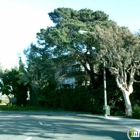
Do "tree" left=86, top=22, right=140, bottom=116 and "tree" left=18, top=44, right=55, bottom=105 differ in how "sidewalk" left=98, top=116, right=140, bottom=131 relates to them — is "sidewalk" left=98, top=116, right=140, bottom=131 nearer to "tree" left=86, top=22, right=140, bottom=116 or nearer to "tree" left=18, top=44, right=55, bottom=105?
"tree" left=86, top=22, right=140, bottom=116

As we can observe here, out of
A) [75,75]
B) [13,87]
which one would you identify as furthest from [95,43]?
[13,87]

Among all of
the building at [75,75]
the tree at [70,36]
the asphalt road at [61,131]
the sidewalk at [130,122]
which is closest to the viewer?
the asphalt road at [61,131]

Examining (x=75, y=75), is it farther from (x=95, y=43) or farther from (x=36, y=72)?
(x=95, y=43)

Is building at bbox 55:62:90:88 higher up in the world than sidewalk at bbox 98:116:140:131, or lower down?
higher up

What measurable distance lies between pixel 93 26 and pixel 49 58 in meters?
6.66

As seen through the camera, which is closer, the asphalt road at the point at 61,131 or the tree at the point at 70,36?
the asphalt road at the point at 61,131

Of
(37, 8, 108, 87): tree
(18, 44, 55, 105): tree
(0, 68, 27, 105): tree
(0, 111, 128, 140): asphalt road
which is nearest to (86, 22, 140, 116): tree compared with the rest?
Answer: (37, 8, 108, 87): tree

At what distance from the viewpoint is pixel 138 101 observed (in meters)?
34.4

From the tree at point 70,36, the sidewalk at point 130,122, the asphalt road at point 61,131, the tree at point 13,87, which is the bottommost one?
the asphalt road at point 61,131

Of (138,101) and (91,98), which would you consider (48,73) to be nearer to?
(91,98)

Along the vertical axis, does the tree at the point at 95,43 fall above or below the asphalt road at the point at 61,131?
above

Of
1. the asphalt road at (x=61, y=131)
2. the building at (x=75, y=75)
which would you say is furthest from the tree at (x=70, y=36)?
the asphalt road at (x=61, y=131)

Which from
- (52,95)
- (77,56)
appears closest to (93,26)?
(77,56)

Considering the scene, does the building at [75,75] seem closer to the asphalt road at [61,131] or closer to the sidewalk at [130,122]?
the sidewalk at [130,122]
